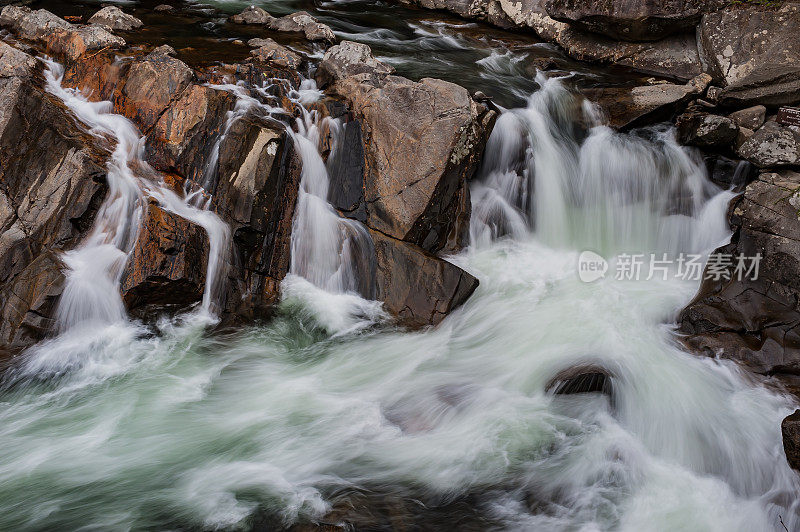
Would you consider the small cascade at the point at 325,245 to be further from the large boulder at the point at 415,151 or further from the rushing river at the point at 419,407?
the large boulder at the point at 415,151

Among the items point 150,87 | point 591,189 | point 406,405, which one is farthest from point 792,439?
point 150,87

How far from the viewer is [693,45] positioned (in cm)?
962

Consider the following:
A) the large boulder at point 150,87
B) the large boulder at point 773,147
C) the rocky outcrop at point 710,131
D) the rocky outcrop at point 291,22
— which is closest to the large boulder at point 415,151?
the large boulder at point 150,87

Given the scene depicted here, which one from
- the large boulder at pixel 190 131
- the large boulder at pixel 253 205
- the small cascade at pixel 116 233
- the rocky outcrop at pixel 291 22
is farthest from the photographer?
the rocky outcrop at pixel 291 22

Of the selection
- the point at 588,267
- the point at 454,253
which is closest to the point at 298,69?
the point at 454,253

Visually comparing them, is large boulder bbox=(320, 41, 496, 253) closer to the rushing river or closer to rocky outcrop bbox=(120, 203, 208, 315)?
the rushing river

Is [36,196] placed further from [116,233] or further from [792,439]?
[792,439]

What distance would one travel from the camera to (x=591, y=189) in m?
8.09

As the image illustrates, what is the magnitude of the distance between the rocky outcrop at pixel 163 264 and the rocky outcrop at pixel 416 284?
6.22 ft

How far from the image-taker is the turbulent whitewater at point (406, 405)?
4.56 m

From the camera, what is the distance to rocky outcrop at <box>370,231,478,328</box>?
647 centimetres

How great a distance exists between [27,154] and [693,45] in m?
9.31

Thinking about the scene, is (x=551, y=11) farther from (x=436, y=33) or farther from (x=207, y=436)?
(x=207, y=436)

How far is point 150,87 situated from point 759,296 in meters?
6.82
